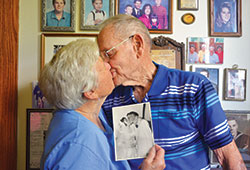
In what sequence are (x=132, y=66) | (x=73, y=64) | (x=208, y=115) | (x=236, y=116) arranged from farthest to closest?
(x=236, y=116), (x=132, y=66), (x=208, y=115), (x=73, y=64)

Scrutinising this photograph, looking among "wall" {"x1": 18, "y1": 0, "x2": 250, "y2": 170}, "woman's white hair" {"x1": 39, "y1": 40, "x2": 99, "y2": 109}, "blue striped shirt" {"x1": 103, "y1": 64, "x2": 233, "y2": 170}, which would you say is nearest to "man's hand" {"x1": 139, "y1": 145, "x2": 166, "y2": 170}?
"blue striped shirt" {"x1": 103, "y1": 64, "x2": 233, "y2": 170}

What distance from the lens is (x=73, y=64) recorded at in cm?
75

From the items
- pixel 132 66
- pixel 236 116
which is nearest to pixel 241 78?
pixel 236 116

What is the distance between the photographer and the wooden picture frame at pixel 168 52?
1889mm

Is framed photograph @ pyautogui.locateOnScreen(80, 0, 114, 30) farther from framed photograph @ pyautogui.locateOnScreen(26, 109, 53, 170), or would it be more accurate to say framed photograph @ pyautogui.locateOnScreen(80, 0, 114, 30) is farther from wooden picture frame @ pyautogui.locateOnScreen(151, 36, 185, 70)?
framed photograph @ pyautogui.locateOnScreen(26, 109, 53, 170)

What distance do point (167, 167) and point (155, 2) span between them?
4.57 feet

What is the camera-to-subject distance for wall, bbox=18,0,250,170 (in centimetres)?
191

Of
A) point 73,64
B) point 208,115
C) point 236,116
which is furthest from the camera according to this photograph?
point 236,116

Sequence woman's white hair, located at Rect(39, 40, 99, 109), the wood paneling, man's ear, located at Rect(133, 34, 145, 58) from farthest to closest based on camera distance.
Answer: the wood paneling < man's ear, located at Rect(133, 34, 145, 58) < woman's white hair, located at Rect(39, 40, 99, 109)

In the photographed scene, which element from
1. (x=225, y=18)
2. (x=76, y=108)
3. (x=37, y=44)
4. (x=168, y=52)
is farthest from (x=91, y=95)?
(x=225, y=18)

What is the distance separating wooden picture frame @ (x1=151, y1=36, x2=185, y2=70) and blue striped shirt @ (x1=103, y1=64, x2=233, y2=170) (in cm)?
86

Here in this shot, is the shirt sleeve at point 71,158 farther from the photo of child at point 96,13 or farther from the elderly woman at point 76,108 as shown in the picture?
the photo of child at point 96,13

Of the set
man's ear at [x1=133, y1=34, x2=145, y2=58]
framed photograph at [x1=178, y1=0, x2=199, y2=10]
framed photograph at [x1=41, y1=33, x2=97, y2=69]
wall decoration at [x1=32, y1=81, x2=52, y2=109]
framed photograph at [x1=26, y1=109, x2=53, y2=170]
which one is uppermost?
framed photograph at [x1=178, y1=0, x2=199, y2=10]

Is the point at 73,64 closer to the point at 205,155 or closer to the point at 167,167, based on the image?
the point at 167,167
